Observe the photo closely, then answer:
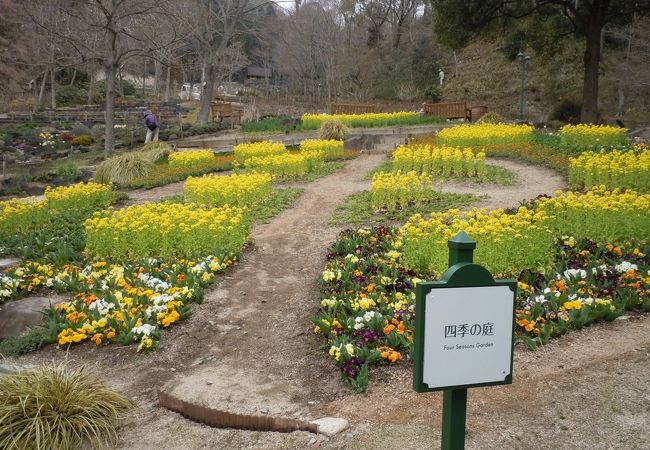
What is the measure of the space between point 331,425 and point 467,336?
1936 millimetres

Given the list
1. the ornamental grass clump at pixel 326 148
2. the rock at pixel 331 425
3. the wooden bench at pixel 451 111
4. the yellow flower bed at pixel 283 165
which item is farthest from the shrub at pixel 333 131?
the rock at pixel 331 425

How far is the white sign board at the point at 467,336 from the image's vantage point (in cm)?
225

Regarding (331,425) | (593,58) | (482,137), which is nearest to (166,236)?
(331,425)

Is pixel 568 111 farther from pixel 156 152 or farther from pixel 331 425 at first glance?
pixel 331 425

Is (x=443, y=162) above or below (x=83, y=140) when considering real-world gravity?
below

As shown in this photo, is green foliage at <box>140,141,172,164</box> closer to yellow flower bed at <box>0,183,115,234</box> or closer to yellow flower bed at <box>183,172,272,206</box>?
yellow flower bed at <box>0,183,115,234</box>

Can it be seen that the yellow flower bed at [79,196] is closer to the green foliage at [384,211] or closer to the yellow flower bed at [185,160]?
the yellow flower bed at [185,160]

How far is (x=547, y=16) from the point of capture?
2253 cm

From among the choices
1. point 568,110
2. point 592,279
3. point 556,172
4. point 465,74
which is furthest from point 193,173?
point 465,74

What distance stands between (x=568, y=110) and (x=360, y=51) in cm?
2754

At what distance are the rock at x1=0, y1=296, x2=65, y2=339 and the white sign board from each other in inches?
212

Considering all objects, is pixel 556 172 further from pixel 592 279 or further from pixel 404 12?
pixel 404 12

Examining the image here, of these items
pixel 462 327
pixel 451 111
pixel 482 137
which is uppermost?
pixel 451 111

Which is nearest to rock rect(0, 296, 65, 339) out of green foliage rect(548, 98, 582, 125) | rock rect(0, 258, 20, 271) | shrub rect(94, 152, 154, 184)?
rock rect(0, 258, 20, 271)
